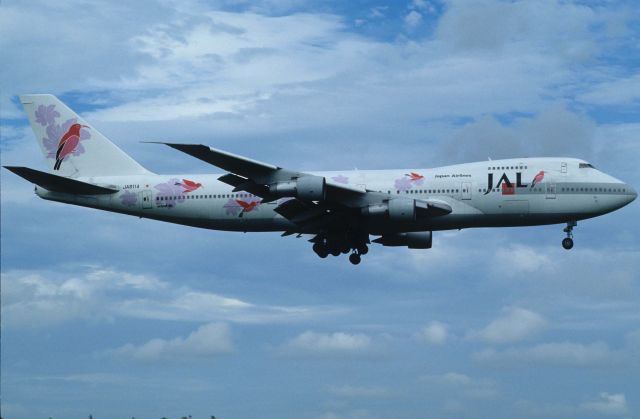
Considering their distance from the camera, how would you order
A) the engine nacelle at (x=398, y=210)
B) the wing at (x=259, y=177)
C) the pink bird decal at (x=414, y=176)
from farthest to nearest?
the pink bird decal at (x=414, y=176)
the engine nacelle at (x=398, y=210)
the wing at (x=259, y=177)

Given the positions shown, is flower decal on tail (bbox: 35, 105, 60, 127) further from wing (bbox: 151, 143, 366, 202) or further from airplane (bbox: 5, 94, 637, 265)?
wing (bbox: 151, 143, 366, 202)

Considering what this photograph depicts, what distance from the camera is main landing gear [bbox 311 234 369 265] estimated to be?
51.4m

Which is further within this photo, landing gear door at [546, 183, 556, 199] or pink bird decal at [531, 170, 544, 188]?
pink bird decal at [531, 170, 544, 188]

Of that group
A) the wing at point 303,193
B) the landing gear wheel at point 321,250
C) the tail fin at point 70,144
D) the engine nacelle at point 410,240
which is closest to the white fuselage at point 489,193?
the wing at point 303,193

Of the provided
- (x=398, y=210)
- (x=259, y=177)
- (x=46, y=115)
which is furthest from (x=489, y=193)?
(x=46, y=115)

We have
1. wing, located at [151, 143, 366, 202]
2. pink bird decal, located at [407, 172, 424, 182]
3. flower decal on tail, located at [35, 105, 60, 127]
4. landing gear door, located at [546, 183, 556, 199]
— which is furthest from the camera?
flower decal on tail, located at [35, 105, 60, 127]

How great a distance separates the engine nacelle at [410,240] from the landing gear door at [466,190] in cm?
582

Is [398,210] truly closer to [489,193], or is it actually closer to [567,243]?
[489,193]

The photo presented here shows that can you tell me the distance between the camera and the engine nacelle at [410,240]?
2149 inches

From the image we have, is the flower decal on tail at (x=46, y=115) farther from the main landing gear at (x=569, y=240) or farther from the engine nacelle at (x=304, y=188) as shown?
the main landing gear at (x=569, y=240)

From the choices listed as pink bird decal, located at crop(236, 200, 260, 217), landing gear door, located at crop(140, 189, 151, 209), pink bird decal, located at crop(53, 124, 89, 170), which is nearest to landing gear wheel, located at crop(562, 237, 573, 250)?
pink bird decal, located at crop(236, 200, 260, 217)

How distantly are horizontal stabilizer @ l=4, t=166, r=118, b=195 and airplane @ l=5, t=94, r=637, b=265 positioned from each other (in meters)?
0.06

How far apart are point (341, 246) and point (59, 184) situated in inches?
636

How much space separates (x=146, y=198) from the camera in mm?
54062
